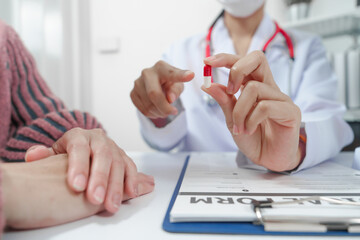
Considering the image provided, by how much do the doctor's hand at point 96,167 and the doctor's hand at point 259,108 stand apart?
0.48 feet

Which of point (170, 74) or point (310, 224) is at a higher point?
point (170, 74)

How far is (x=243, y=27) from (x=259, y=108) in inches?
17.3

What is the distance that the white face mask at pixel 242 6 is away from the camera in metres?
0.61

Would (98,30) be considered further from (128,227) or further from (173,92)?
(128,227)

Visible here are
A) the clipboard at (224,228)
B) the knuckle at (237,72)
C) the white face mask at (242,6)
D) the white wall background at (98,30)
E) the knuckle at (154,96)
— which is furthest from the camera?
the white wall background at (98,30)

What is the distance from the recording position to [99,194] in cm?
23

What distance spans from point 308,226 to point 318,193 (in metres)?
0.09

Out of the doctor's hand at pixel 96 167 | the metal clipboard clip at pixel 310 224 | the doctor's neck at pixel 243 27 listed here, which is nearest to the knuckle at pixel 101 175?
the doctor's hand at pixel 96 167

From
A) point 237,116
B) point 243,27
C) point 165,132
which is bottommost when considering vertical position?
point 165,132

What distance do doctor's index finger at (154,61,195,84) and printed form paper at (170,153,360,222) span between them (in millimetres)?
144

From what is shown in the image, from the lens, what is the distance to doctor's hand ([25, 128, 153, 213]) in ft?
0.75

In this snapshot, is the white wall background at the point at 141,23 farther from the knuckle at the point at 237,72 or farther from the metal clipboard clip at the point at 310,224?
the metal clipboard clip at the point at 310,224

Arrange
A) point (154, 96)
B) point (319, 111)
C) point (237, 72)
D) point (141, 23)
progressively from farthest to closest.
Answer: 1. point (141, 23)
2. point (319, 111)
3. point (154, 96)
4. point (237, 72)

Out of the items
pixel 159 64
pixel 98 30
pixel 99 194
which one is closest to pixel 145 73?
pixel 159 64
